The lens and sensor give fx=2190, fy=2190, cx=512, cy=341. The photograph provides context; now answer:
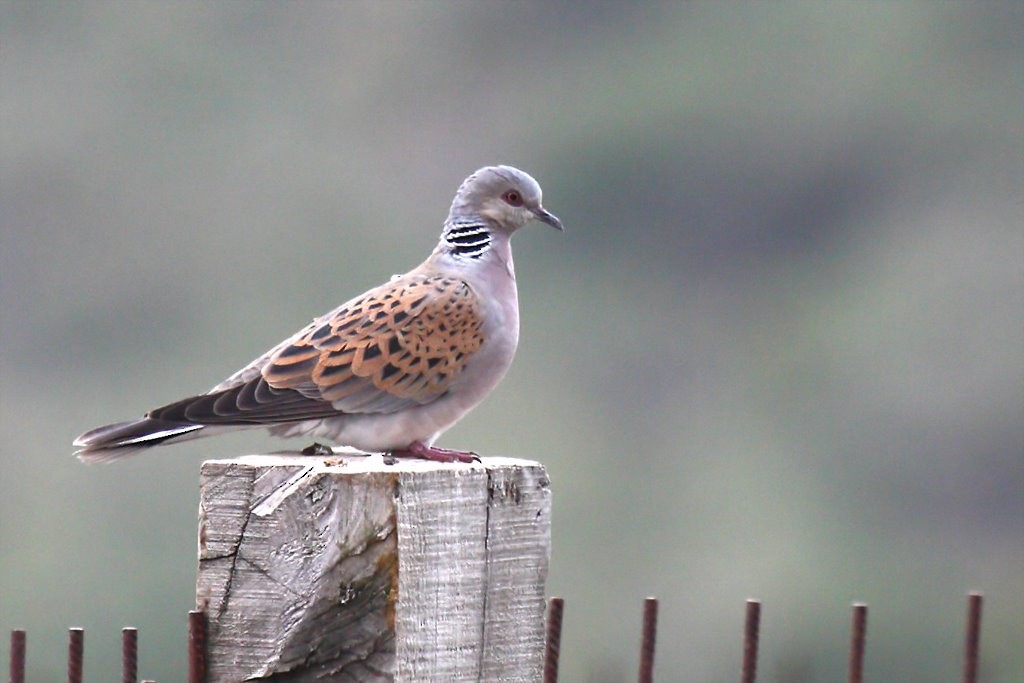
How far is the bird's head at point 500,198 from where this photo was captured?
18.6ft

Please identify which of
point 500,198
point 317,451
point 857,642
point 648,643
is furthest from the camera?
point 500,198

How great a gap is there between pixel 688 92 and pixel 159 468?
56.3ft

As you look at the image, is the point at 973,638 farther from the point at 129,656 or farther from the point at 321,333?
the point at 129,656

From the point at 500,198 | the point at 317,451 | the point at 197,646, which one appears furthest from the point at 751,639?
the point at 500,198

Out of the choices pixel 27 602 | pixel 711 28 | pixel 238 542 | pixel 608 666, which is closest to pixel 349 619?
pixel 238 542

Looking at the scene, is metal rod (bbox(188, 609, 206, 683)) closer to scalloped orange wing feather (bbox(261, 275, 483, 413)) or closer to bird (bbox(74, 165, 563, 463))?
bird (bbox(74, 165, 563, 463))

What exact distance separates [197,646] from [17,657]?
Result: 310mm

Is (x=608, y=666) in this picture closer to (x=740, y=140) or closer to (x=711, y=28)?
(x=740, y=140)

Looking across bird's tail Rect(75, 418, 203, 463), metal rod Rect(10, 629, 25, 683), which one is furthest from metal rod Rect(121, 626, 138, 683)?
bird's tail Rect(75, 418, 203, 463)

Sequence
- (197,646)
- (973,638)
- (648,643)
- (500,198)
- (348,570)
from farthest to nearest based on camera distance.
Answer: (500,198), (973,638), (648,643), (197,646), (348,570)

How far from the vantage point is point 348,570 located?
3.73 m

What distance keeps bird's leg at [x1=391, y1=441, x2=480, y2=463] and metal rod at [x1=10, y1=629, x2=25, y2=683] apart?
85 cm

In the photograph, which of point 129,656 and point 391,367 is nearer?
point 129,656

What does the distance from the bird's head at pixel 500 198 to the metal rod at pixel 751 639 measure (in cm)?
160
